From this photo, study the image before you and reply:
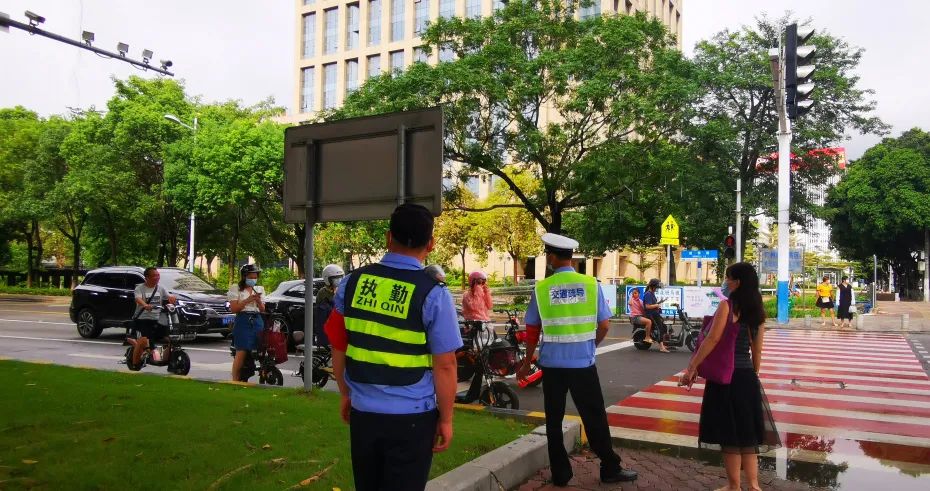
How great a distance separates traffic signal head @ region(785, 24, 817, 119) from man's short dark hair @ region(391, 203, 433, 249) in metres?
9.37

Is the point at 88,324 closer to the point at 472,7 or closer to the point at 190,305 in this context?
the point at 190,305

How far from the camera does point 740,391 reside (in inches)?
181

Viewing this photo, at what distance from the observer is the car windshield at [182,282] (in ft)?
53.7

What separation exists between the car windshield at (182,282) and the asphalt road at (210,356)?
4.02 feet

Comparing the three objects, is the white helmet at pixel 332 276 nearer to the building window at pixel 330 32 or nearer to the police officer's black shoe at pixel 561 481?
the police officer's black shoe at pixel 561 481

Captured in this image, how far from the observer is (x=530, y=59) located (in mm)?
20734

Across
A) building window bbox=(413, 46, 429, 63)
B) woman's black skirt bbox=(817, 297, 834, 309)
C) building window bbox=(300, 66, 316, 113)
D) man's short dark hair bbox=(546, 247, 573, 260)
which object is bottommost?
woman's black skirt bbox=(817, 297, 834, 309)

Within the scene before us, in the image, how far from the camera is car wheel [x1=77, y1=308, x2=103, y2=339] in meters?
16.7

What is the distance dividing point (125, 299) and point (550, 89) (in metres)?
12.2

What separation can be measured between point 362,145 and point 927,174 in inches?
1973

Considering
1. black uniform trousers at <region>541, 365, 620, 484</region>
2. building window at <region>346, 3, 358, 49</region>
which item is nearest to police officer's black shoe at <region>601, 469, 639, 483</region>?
black uniform trousers at <region>541, 365, 620, 484</region>

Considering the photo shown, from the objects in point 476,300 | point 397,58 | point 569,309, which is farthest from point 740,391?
point 397,58

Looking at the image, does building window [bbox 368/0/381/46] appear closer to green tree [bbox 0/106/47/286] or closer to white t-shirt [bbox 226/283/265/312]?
green tree [bbox 0/106/47/286]

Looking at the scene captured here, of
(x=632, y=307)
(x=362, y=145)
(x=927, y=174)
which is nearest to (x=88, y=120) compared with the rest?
(x=632, y=307)
